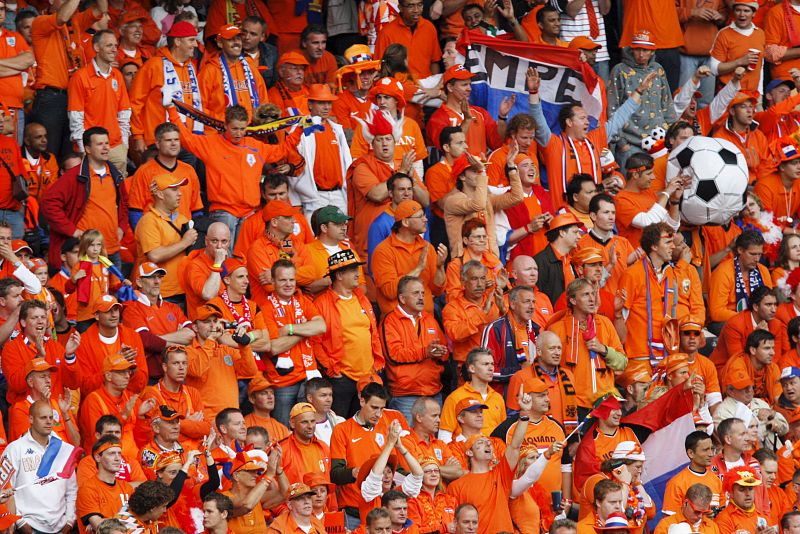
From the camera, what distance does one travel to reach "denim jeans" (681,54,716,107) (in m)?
19.3

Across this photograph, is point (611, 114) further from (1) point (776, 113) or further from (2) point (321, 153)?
(2) point (321, 153)

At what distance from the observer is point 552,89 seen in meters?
17.7

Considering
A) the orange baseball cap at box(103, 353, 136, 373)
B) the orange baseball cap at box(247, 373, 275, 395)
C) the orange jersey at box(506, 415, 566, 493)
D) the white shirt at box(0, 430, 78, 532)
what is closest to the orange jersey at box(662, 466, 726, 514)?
the orange jersey at box(506, 415, 566, 493)

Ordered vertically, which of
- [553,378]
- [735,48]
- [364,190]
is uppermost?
[364,190]

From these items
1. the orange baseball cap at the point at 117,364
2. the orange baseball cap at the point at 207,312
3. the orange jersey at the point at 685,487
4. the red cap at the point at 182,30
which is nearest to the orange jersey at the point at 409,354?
the orange baseball cap at the point at 207,312

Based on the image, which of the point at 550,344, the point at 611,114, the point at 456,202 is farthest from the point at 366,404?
the point at 611,114

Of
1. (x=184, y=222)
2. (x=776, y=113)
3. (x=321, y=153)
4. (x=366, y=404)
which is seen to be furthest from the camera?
(x=776, y=113)

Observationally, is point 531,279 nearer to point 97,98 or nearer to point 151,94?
point 151,94

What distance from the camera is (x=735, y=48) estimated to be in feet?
63.2

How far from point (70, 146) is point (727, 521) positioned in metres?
6.60

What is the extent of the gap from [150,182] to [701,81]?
6874 mm

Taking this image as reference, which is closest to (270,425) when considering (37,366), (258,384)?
(258,384)

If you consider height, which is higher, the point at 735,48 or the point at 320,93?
the point at 320,93

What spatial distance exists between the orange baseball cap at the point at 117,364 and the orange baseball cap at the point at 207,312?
2.62 feet
